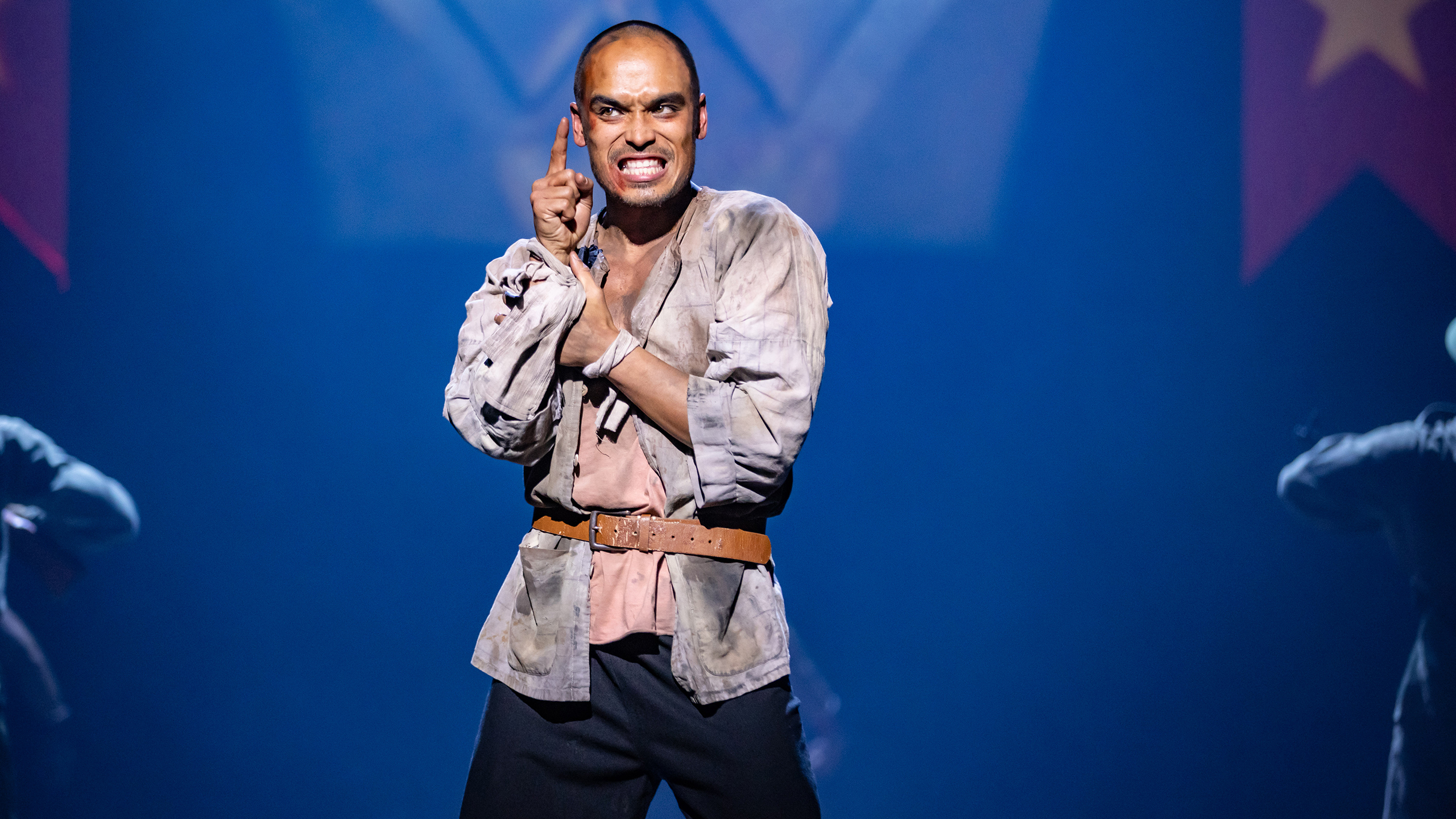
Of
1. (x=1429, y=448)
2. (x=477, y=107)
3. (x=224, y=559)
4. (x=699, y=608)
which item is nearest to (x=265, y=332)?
(x=224, y=559)

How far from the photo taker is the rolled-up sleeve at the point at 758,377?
3.62ft

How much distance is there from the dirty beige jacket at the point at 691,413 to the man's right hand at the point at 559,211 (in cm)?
2

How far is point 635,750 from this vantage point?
124 centimetres

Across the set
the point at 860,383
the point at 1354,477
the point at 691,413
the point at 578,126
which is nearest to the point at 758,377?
the point at 691,413

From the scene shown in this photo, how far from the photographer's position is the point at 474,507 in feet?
10.4

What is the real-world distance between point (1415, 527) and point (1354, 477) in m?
0.20

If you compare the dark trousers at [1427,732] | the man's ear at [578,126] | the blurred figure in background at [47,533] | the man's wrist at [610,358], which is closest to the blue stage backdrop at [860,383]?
the blurred figure in background at [47,533]

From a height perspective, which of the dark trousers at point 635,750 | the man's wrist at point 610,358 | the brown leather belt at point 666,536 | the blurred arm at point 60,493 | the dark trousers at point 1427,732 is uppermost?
the man's wrist at point 610,358

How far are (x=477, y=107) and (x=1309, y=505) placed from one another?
2540mm

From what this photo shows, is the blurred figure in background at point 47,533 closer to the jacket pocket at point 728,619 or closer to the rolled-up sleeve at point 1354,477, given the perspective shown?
the jacket pocket at point 728,619

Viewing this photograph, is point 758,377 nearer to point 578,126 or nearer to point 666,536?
point 666,536

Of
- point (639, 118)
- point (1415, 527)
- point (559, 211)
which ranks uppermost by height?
point (639, 118)

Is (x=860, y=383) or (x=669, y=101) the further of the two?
(x=860, y=383)

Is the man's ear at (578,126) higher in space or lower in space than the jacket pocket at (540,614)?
higher
